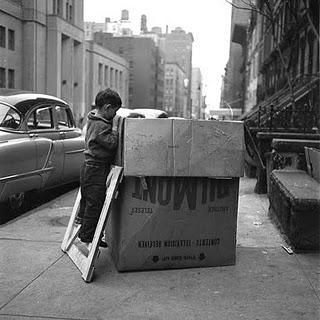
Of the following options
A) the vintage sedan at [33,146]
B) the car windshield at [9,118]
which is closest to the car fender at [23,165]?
the vintage sedan at [33,146]

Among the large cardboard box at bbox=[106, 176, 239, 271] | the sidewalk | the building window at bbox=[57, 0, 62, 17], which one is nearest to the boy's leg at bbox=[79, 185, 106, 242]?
the large cardboard box at bbox=[106, 176, 239, 271]

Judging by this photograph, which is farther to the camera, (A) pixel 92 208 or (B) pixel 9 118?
(B) pixel 9 118

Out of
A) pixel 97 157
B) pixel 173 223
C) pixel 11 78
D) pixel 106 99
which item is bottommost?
pixel 173 223

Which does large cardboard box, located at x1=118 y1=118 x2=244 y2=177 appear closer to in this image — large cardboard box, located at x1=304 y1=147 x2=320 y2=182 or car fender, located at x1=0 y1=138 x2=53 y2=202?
large cardboard box, located at x1=304 y1=147 x2=320 y2=182

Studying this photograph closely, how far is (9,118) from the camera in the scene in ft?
23.9

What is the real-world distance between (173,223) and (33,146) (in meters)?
3.23

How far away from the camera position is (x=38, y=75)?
52.8 metres

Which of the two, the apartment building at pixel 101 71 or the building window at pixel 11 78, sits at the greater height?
the apartment building at pixel 101 71

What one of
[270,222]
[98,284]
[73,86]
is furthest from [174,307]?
[73,86]

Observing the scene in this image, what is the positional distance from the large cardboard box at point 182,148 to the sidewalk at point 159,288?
37.6 inches

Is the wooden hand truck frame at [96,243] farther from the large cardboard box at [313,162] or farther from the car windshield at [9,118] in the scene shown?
the large cardboard box at [313,162]

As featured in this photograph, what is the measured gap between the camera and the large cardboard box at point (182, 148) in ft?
14.9

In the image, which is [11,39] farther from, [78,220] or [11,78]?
[78,220]

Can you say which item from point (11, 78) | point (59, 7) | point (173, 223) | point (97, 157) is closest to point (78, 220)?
point (97, 157)
